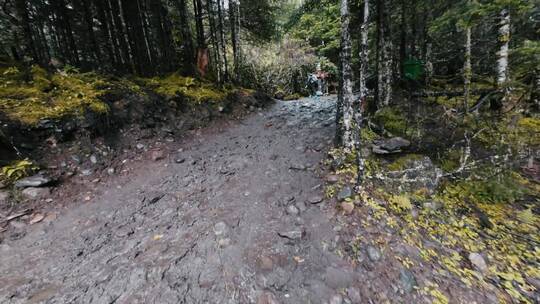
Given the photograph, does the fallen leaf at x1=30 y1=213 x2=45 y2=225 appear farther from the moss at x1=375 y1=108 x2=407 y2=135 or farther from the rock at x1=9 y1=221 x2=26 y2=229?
the moss at x1=375 y1=108 x2=407 y2=135

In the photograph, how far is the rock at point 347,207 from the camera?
4107mm

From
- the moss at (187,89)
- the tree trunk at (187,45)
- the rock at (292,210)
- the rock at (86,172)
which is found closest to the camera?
the rock at (292,210)

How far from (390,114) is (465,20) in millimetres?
2597

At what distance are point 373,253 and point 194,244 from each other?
2.55 meters

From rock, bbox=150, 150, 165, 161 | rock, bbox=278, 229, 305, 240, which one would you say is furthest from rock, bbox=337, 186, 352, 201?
rock, bbox=150, 150, 165, 161

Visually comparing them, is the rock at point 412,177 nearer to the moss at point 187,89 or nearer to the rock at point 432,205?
the rock at point 432,205

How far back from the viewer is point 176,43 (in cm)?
1434

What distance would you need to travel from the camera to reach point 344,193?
4426 mm

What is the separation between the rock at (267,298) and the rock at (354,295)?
33.8 inches

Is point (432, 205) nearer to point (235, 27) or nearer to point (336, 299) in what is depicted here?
point (336, 299)

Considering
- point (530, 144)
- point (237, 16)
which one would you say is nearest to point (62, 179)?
point (530, 144)

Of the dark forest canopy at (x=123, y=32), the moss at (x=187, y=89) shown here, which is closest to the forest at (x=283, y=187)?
the moss at (x=187, y=89)

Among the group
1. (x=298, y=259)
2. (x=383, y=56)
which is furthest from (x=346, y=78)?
(x=298, y=259)

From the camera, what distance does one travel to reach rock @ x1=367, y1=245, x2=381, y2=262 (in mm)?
3402
